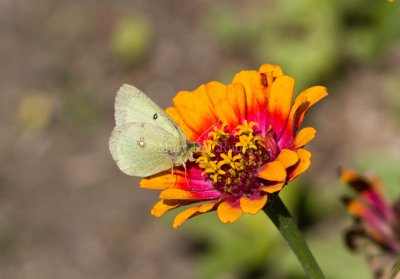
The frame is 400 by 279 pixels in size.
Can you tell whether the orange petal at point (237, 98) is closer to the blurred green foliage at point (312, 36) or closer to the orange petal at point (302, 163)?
the orange petal at point (302, 163)

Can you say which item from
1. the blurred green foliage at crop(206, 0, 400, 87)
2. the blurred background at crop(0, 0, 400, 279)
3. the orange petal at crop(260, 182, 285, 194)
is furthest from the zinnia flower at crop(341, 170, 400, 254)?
the blurred green foliage at crop(206, 0, 400, 87)

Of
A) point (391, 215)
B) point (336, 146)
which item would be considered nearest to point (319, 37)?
point (336, 146)

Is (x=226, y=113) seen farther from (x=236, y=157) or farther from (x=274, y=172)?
(x=274, y=172)

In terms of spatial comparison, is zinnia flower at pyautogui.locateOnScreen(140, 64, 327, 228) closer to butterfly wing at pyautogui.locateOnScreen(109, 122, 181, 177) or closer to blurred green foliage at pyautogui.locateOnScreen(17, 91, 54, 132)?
butterfly wing at pyautogui.locateOnScreen(109, 122, 181, 177)

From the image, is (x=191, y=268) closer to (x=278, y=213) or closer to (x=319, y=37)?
(x=319, y=37)

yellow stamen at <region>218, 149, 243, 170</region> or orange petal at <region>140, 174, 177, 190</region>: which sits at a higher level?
yellow stamen at <region>218, 149, 243, 170</region>

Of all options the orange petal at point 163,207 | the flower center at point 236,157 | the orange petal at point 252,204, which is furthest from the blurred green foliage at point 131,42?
the orange petal at point 252,204

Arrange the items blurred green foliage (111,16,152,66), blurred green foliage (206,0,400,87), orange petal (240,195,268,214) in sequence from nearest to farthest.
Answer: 1. orange petal (240,195,268,214)
2. blurred green foliage (206,0,400,87)
3. blurred green foliage (111,16,152,66)
